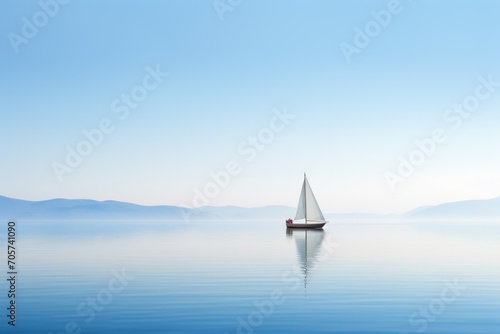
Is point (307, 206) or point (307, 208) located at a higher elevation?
point (307, 206)

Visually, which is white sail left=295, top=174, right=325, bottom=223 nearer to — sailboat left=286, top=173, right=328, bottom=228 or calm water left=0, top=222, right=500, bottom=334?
sailboat left=286, top=173, right=328, bottom=228

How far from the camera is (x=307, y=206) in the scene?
134 metres

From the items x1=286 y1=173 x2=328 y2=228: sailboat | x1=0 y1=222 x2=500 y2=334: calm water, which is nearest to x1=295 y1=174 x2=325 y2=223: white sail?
x1=286 y1=173 x2=328 y2=228: sailboat

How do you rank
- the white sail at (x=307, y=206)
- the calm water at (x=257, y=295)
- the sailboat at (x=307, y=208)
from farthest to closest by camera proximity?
the sailboat at (x=307, y=208) → the white sail at (x=307, y=206) → the calm water at (x=257, y=295)

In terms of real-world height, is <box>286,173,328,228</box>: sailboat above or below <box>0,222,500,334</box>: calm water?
above

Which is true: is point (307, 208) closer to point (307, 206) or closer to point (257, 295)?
point (307, 206)

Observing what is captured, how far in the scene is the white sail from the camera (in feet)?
433

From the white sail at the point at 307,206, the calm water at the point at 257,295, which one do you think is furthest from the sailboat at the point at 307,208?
the calm water at the point at 257,295

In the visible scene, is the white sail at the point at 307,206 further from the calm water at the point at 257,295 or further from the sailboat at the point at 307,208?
the calm water at the point at 257,295

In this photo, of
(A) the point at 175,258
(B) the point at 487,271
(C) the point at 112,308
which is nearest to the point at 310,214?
(A) the point at 175,258

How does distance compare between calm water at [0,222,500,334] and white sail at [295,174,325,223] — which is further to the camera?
white sail at [295,174,325,223]

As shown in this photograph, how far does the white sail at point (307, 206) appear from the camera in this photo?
132m

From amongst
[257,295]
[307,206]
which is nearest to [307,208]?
[307,206]

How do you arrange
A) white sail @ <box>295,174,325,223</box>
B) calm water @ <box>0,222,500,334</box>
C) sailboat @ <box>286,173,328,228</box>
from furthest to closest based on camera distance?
sailboat @ <box>286,173,328,228</box>
white sail @ <box>295,174,325,223</box>
calm water @ <box>0,222,500,334</box>
